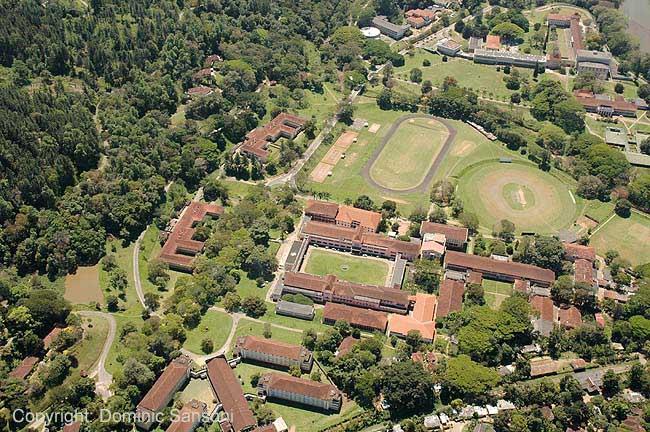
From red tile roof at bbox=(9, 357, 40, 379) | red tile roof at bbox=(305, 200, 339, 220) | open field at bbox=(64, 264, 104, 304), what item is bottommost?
open field at bbox=(64, 264, 104, 304)

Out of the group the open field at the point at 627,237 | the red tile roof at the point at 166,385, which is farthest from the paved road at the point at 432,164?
the red tile roof at the point at 166,385

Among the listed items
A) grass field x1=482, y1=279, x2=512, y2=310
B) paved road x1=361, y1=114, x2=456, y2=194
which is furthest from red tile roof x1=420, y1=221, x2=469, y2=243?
paved road x1=361, y1=114, x2=456, y2=194

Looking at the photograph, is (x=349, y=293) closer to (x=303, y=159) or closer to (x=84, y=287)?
(x=303, y=159)

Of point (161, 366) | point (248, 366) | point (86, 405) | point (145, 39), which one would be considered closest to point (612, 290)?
point (248, 366)

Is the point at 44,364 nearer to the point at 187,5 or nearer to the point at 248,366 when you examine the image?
the point at 248,366

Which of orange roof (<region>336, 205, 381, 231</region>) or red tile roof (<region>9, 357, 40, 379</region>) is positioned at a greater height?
orange roof (<region>336, 205, 381, 231</region>)

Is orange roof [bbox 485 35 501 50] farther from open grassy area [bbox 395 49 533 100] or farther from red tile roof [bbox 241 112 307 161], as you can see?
red tile roof [bbox 241 112 307 161]
